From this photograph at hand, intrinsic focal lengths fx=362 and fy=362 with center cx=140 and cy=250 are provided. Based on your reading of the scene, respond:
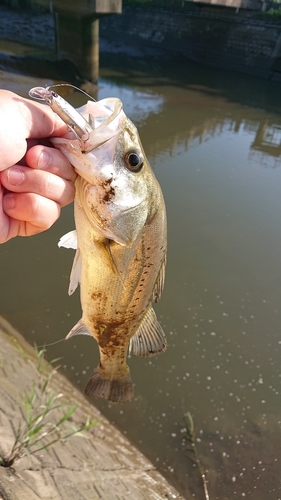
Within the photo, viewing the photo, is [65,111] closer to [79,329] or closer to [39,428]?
[79,329]

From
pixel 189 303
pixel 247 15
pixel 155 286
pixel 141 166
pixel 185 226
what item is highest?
pixel 247 15

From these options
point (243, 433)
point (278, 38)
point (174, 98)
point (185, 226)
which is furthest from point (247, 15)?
point (243, 433)

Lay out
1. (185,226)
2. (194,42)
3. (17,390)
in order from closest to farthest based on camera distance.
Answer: (17,390) < (185,226) < (194,42)

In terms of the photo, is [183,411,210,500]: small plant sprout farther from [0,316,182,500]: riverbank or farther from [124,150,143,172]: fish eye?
[124,150,143,172]: fish eye

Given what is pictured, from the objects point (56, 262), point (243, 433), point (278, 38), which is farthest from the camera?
point (278, 38)

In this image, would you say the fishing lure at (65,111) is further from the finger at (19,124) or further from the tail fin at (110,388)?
the tail fin at (110,388)

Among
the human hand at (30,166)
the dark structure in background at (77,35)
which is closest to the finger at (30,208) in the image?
the human hand at (30,166)

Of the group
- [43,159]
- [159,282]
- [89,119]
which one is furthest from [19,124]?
[159,282]

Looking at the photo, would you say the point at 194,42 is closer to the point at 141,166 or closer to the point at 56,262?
the point at 56,262
